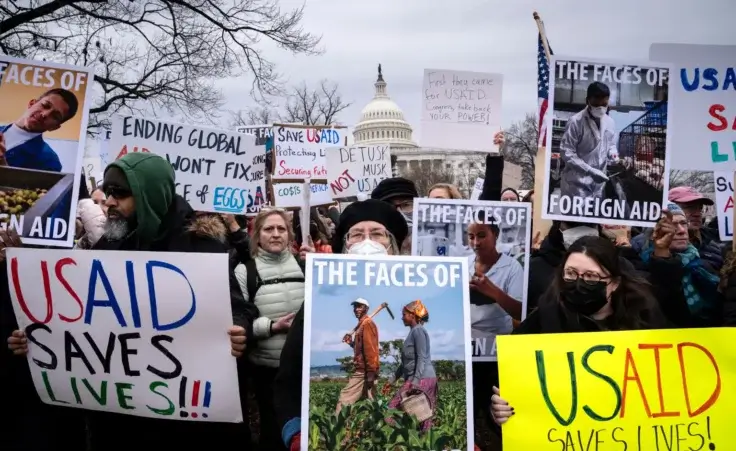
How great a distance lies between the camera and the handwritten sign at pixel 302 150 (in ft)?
32.7

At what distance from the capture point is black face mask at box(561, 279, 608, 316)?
2938 mm

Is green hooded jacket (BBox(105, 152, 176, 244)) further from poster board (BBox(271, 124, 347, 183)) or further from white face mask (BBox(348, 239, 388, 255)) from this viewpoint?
poster board (BBox(271, 124, 347, 183))

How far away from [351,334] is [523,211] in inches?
67.7

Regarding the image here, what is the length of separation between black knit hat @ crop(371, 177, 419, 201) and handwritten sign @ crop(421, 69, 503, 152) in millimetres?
2017

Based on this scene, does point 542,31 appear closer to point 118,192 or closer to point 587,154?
point 587,154

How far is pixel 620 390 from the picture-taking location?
9.13ft

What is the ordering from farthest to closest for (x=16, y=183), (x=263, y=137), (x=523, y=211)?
(x=263, y=137) < (x=523, y=211) < (x=16, y=183)

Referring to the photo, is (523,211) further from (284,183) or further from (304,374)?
(284,183)

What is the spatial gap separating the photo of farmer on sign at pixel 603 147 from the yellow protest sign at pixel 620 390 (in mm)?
1199

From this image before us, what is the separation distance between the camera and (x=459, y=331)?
8.57 ft

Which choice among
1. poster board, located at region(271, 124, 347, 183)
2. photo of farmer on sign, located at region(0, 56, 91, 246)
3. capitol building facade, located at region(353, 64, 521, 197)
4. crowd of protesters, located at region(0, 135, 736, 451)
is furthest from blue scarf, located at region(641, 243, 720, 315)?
capitol building facade, located at region(353, 64, 521, 197)

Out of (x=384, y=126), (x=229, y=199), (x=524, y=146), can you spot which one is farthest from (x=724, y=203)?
(x=384, y=126)

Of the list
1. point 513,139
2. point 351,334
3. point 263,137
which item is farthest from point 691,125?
point 513,139

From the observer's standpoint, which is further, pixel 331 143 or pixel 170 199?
pixel 331 143
